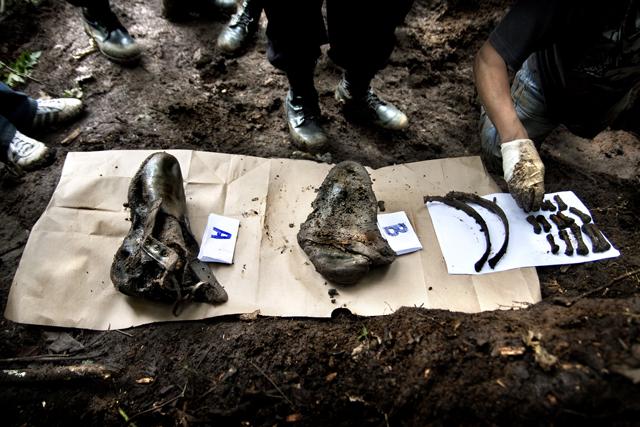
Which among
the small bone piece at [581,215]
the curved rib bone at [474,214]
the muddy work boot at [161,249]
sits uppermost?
the small bone piece at [581,215]

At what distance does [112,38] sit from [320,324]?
8.41ft

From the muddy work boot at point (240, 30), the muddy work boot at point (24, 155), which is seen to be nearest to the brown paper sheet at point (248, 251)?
the muddy work boot at point (24, 155)

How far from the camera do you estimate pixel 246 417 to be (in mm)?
1398

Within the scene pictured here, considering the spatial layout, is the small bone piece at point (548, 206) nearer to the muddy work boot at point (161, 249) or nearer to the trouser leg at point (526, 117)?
the trouser leg at point (526, 117)

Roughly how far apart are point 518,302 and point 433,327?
0.63 m

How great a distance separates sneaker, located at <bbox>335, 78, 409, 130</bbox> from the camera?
2547mm

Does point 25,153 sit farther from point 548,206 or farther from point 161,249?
point 548,206

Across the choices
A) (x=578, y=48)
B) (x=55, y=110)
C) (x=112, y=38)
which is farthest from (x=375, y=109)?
(x=55, y=110)

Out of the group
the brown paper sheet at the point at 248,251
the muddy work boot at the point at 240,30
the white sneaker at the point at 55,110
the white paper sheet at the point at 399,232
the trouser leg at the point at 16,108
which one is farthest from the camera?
the muddy work boot at the point at 240,30

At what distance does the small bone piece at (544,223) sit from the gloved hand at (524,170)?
0.45ft

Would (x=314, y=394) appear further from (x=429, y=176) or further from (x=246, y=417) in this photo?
(x=429, y=176)

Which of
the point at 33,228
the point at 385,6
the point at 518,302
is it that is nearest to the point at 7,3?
the point at 33,228

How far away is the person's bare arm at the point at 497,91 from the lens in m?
1.93

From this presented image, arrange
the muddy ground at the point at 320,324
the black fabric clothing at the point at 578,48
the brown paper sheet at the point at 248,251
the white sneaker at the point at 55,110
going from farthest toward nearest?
1. the white sneaker at the point at 55,110
2. the brown paper sheet at the point at 248,251
3. the black fabric clothing at the point at 578,48
4. the muddy ground at the point at 320,324
